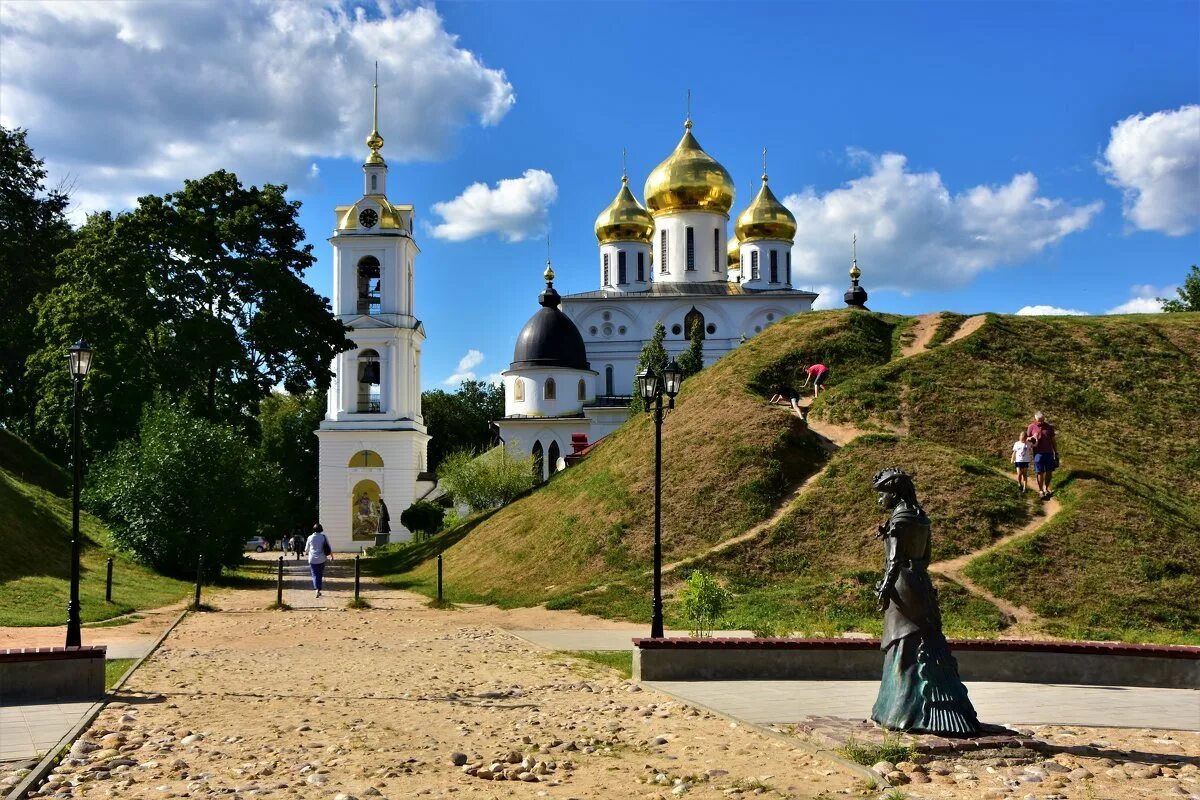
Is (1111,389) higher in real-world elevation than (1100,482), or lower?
higher

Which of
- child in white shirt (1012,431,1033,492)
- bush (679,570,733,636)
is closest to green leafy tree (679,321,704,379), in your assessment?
child in white shirt (1012,431,1033,492)

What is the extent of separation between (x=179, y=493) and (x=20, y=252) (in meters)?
21.0

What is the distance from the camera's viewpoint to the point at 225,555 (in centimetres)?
2844

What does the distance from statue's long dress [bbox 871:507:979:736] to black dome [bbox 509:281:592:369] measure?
49389 millimetres

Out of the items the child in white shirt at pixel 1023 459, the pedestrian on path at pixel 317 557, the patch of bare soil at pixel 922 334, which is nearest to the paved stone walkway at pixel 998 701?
the child in white shirt at pixel 1023 459

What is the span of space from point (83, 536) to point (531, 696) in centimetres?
2108

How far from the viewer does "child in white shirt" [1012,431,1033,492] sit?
75.8 ft

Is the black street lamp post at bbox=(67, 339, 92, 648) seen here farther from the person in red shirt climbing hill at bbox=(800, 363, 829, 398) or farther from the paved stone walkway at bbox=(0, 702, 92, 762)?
the person in red shirt climbing hill at bbox=(800, 363, 829, 398)

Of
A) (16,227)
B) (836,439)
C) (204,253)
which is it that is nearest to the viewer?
(836,439)

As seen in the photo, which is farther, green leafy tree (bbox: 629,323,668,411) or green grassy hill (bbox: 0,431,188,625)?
green leafy tree (bbox: 629,323,668,411)

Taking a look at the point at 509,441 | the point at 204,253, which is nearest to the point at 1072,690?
the point at 204,253

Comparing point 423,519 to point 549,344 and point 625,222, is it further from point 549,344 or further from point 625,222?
point 625,222

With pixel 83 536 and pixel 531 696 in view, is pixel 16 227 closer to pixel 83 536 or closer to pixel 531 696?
pixel 83 536

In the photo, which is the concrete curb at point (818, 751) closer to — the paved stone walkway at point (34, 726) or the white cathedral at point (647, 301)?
the paved stone walkway at point (34, 726)
